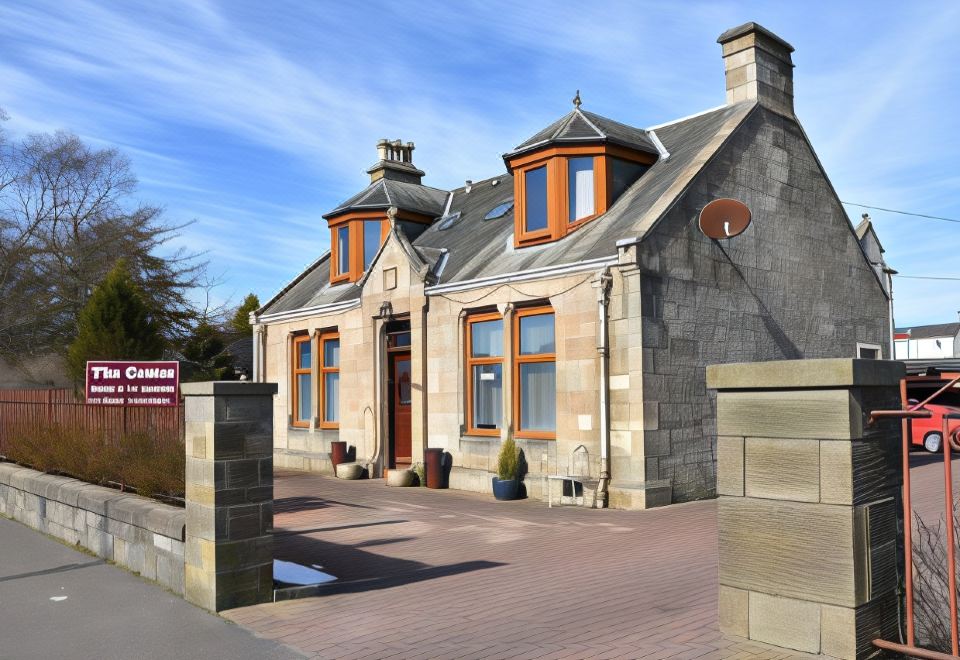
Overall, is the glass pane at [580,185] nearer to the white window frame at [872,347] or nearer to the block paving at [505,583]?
the block paving at [505,583]

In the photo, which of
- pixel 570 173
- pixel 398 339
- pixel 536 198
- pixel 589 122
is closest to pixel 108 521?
pixel 398 339

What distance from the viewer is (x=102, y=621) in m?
6.68

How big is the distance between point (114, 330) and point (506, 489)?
54.0ft

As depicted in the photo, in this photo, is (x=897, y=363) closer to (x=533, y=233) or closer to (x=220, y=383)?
(x=220, y=383)

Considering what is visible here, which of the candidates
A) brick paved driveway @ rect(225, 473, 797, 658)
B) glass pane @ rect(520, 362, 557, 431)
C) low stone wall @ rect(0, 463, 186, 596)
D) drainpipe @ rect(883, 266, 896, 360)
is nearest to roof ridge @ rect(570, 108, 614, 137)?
glass pane @ rect(520, 362, 557, 431)

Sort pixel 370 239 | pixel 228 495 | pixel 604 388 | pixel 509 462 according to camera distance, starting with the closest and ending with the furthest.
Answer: pixel 228 495 < pixel 604 388 < pixel 509 462 < pixel 370 239

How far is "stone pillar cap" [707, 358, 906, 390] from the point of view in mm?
4078

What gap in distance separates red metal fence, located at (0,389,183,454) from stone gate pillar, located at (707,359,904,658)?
6053mm

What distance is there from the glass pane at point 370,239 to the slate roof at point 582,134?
17.4 ft

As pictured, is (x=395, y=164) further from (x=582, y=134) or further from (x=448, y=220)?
(x=582, y=134)

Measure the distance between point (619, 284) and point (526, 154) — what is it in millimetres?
4068

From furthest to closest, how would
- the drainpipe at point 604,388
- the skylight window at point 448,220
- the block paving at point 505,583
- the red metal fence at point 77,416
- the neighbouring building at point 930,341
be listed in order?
the neighbouring building at point 930,341, the skylight window at point 448,220, the drainpipe at point 604,388, the red metal fence at point 77,416, the block paving at point 505,583

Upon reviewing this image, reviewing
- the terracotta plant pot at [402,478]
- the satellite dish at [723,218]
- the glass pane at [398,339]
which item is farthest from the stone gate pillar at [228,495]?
the glass pane at [398,339]

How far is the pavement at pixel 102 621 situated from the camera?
593 centimetres
